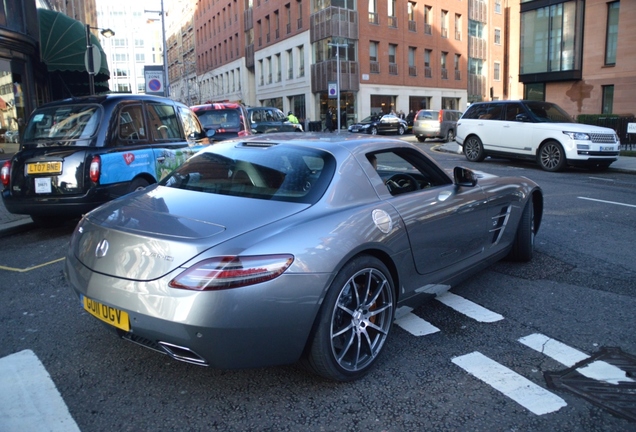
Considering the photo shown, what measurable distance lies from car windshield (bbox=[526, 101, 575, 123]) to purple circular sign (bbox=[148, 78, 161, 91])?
37.7 feet

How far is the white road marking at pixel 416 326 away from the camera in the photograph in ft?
12.9

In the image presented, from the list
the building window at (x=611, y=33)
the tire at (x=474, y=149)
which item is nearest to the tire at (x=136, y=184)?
the tire at (x=474, y=149)

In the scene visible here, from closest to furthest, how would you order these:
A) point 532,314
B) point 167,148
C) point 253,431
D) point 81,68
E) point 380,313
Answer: point 253,431, point 380,313, point 532,314, point 167,148, point 81,68

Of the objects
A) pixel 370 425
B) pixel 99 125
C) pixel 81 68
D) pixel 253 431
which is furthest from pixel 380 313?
pixel 81 68

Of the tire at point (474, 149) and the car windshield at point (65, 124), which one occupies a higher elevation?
the car windshield at point (65, 124)

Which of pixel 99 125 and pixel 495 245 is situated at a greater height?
pixel 99 125

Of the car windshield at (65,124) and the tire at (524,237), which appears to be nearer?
the tire at (524,237)

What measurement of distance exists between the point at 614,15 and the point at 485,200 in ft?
80.3

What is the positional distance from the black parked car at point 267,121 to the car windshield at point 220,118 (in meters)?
4.60

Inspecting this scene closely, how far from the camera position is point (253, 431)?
2.69 meters

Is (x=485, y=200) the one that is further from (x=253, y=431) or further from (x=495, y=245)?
(x=253, y=431)

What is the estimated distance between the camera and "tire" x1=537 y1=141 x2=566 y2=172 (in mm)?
13594

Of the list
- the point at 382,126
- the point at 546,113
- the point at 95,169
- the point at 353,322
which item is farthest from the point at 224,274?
the point at 382,126

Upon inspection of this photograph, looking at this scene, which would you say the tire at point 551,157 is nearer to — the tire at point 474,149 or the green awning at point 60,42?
the tire at point 474,149
